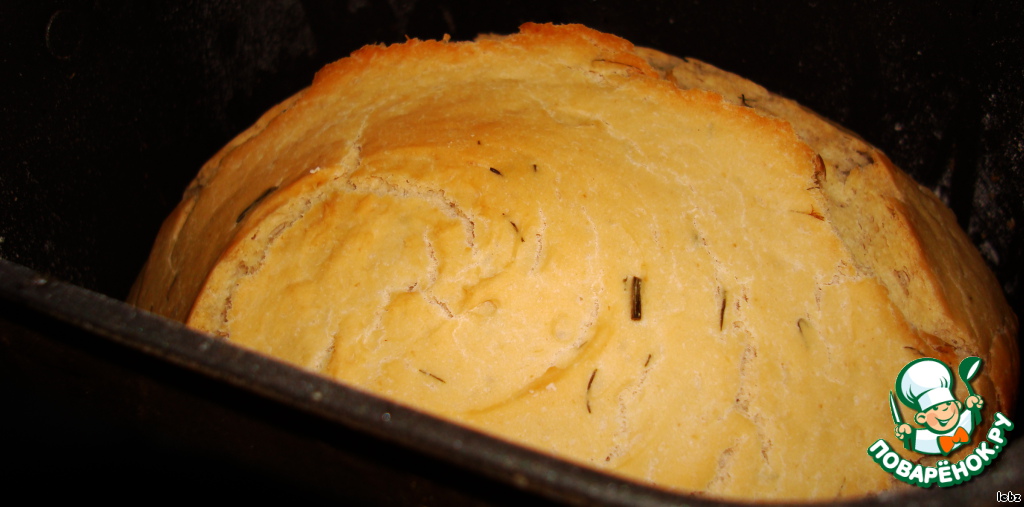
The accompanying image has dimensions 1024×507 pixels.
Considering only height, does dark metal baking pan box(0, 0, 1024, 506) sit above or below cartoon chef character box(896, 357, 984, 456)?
above

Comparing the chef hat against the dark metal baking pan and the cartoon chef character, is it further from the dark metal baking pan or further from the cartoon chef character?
the dark metal baking pan

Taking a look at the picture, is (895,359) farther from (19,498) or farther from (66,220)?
(66,220)

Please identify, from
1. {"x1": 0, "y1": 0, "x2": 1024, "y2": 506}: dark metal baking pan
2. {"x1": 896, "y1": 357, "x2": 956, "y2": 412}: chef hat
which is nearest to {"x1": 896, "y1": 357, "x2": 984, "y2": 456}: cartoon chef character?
{"x1": 896, "y1": 357, "x2": 956, "y2": 412}: chef hat

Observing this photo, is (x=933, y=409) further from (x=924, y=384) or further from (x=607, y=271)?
(x=607, y=271)

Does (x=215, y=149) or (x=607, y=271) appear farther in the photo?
(x=215, y=149)

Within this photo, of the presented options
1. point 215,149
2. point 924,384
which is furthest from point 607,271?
point 215,149
